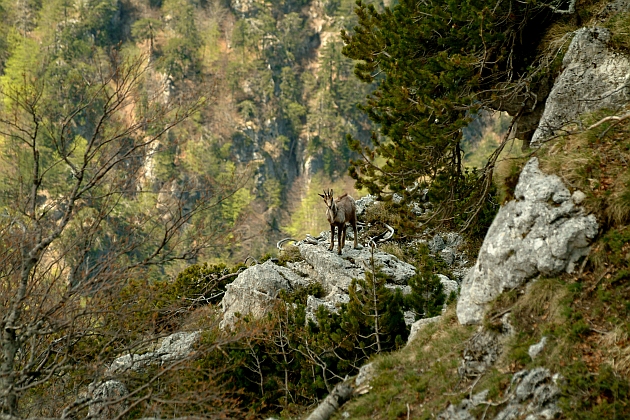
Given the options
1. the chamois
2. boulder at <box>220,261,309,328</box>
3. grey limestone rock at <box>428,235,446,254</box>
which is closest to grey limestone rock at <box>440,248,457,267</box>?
grey limestone rock at <box>428,235,446,254</box>

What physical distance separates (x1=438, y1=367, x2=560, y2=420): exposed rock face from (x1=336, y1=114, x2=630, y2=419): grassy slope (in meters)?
0.11

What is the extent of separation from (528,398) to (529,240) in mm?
2316

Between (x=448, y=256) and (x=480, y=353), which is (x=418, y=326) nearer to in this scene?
(x=480, y=353)

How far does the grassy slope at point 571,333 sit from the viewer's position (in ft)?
22.4

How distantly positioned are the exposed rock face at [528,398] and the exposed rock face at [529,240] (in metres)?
1.62

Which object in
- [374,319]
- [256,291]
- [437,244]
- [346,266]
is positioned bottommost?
[374,319]

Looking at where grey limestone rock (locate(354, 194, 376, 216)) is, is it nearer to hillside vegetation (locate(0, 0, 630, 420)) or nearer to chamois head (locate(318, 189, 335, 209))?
hillside vegetation (locate(0, 0, 630, 420))

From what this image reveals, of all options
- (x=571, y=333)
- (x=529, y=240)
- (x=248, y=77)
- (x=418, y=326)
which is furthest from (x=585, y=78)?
(x=248, y=77)

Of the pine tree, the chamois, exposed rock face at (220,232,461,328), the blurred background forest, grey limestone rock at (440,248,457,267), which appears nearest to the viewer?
the pine tree

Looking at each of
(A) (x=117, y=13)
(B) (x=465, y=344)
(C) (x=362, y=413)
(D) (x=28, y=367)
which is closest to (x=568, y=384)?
(B) (x=465, y=344)

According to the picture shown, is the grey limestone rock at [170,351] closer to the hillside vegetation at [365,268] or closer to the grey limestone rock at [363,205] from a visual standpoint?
the hillside vegetation at [365,268]

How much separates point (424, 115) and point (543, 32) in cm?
334

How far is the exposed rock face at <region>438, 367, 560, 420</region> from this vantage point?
22.7 ft

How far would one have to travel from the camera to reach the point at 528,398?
7.16 metres
